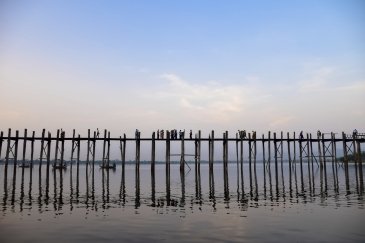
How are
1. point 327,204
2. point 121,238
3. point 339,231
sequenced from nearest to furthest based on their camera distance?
1. point 121,238
2. point 339,231
3. point 327,204

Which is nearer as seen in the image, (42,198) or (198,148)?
(42,198)

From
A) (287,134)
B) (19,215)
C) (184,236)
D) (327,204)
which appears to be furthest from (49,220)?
(287,134)

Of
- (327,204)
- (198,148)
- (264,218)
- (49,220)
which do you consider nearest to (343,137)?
(198,148)

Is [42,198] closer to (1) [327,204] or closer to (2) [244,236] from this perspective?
(2) [244,236]

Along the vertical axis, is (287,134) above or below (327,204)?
above

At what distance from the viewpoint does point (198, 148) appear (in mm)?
35281

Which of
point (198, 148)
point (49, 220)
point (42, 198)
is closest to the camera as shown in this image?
point (49, 220)

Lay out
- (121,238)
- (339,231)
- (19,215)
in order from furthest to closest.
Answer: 1. (19,215)
2. (339,231)
3. (121,238)

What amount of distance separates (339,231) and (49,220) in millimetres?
10099

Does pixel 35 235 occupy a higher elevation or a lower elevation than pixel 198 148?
lower

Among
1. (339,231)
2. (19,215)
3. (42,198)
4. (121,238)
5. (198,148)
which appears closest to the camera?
(121,238)

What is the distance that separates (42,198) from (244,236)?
13688 mm

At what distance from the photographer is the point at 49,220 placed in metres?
13.3

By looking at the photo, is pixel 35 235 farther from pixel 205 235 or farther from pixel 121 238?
pixel 205 235
